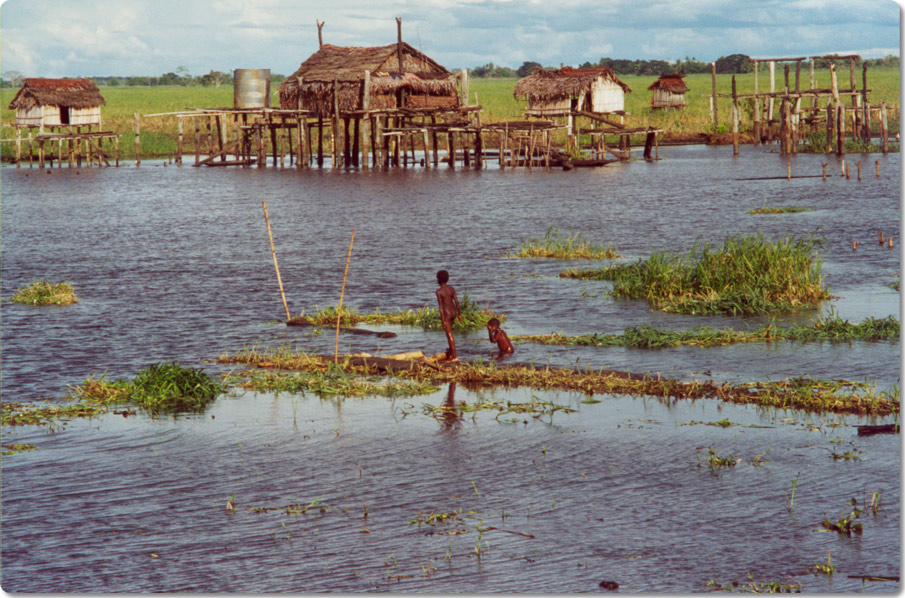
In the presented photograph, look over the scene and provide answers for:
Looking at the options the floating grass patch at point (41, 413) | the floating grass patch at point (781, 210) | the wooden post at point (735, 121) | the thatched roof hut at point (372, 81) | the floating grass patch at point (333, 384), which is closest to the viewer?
the floating grass patch at point (41, 413)

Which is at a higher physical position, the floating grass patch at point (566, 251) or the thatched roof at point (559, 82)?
the thatched roof at point (559, 82)

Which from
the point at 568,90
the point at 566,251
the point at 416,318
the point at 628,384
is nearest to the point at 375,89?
the point at 568,90

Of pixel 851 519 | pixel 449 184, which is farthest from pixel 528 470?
pixel 449 184

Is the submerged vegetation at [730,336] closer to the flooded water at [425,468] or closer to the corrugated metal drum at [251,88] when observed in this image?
the flooded water at [425,468]

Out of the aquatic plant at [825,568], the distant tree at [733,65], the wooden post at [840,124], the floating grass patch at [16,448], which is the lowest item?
the aquatic plant at [825,568]

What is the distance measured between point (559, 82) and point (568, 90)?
781 mm

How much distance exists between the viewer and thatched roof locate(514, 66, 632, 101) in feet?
188

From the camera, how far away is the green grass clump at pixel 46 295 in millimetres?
18609

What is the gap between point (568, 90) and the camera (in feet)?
188

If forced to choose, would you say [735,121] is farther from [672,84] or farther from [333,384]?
[333,384]

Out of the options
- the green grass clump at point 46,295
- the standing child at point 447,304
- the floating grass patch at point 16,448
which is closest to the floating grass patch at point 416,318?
the standing child at point 447,304

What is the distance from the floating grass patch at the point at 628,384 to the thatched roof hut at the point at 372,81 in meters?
42.1

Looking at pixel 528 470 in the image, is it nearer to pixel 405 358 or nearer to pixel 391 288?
pixel 405 358

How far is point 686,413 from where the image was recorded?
35.6 ft
